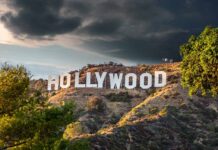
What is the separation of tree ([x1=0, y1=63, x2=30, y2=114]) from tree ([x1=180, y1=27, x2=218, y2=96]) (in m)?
28.3

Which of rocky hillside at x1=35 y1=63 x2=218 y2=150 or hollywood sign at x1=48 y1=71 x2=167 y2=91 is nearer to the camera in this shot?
rocky hillside at x1=35 y1=63 x2=218 y2=150

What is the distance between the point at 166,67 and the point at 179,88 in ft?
113

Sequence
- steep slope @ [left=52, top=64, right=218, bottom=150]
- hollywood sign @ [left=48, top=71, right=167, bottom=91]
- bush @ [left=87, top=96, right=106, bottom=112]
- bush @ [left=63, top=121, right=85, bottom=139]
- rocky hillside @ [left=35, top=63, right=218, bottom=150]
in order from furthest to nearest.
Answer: hollywood sign @ [left=48, top=71, right=167, bottom=91]
bush @ [left=87, top=96, right=106, bottom=112]
bush @ [left=63, top=121, right=85, bottom=139]
rocky hillside @ [left=35, top=63, right=218, bottom=150]
steep slope @ [left=52, top=64, right=218, bottom=150]

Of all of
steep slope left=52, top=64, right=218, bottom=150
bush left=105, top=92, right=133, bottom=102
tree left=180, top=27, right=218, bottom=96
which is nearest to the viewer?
tree left=180, top=27, right=218, bottom=96

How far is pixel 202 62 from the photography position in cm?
5812

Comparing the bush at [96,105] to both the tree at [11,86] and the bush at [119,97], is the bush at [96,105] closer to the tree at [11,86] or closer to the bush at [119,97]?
the bush at [119,97]

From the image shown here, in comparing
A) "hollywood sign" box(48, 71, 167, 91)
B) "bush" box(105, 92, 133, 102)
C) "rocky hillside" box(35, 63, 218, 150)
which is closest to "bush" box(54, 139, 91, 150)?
"rocky hillside" box(35, 63, 218, 150)

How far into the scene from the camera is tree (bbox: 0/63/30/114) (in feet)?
112

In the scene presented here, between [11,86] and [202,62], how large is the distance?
29396mm

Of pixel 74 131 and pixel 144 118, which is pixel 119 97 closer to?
pixel 144 118

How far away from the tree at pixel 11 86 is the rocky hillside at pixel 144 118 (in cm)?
2779

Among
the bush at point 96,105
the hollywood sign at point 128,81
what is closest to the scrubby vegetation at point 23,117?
the bush at point 96,105

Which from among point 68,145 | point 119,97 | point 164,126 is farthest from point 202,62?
point 119,97

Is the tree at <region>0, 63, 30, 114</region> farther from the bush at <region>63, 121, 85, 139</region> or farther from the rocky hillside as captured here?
the bush at <region>63, 121, 85, 139</region>
